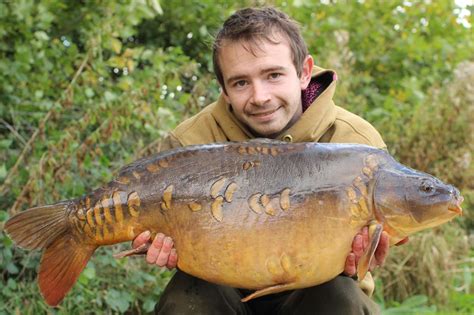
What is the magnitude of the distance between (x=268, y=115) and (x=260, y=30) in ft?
0.79

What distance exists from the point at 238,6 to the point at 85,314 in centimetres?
177

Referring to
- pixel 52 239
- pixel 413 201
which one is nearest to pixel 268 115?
pixel 413 201

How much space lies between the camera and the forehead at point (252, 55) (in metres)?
2.24

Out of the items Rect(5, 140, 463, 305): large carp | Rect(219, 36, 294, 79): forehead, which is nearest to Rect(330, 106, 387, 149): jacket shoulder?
Rect(219, 36, 294, 79): forehead

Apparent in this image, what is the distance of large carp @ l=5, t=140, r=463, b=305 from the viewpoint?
6.04 feet

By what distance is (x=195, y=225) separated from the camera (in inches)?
75.1

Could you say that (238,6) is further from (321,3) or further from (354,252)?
(354,252)

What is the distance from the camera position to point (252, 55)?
2238mm

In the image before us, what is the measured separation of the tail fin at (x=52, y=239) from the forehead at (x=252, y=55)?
62cm

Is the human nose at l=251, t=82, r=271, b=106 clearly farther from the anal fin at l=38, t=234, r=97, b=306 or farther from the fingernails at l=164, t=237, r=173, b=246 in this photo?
the anal fin at l=38, t=234, r=97, b=306

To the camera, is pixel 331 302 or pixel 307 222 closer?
pixel 307 222

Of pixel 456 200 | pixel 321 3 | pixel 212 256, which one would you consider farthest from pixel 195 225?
pixel 321 3

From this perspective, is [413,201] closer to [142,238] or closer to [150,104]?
[142,238]

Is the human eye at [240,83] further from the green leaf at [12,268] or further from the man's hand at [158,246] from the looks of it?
the green leaf at [12,268]
